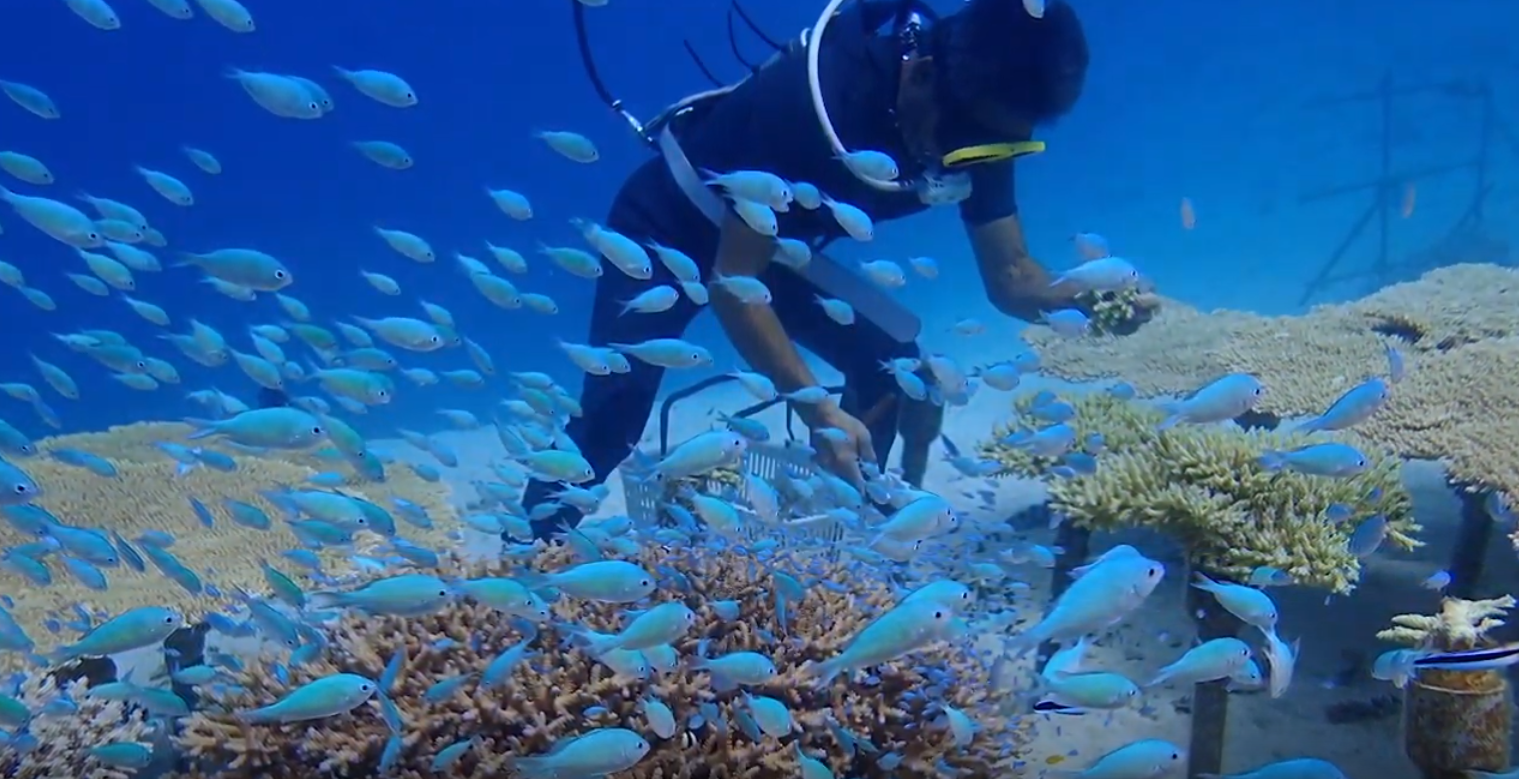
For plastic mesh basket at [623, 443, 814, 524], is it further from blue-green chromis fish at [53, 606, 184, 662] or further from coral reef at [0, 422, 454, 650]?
blue-green chromis fish at [53, 606, 184, 662]

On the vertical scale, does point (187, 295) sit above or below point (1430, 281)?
above

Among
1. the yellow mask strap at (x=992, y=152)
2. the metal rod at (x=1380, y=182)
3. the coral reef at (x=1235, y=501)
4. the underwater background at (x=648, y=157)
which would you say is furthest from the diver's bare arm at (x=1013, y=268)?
the metal rod at (x=1380, y=182)

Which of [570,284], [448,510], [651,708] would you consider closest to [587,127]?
[570,284]

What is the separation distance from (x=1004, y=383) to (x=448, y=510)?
4.29m

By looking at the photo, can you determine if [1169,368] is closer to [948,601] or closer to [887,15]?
[887,15]

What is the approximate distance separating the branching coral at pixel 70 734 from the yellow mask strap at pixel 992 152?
403 cm

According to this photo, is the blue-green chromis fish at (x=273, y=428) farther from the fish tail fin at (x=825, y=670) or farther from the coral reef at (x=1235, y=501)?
the coral reef at (x=1235, y=501)

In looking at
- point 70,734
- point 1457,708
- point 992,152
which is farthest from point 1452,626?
point 70,734

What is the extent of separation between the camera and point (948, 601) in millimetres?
2754

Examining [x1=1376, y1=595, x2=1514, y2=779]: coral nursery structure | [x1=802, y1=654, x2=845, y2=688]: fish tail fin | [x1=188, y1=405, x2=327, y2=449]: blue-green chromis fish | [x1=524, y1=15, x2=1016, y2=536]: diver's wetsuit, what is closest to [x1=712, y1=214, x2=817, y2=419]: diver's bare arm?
[x1=524, y1=15, x2=1016, y2=536]: diver's wetsuit

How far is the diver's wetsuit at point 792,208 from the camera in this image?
15.3 ft

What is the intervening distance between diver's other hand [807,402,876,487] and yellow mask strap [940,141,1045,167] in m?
1.46

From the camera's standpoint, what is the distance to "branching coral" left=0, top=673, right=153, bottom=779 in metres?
3.65

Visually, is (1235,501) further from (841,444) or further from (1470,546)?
(841,444)
